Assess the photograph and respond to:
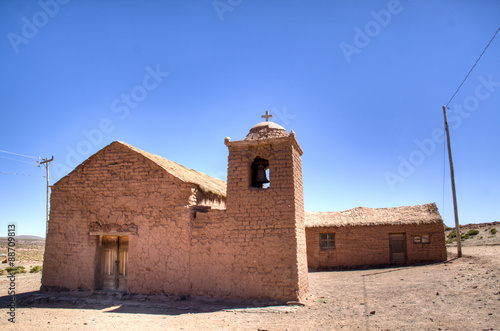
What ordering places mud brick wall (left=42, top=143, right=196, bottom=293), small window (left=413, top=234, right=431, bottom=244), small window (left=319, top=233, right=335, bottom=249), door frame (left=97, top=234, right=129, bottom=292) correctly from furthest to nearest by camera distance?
small window (left=319, top=233, right=335, bottom=249) < small window (left=413, top=234, right=431, bottom=244) < door frame (left=97, top=234, right=129, bottom=292) < mud brick wall (left=42, top=143, right=196, bottom=293)

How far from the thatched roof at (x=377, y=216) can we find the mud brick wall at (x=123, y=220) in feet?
35.5

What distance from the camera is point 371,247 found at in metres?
17.5

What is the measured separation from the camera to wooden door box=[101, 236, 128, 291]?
10078mm

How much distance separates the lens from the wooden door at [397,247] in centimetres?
1756

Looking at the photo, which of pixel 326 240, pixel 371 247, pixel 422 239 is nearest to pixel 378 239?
pixel 371 247

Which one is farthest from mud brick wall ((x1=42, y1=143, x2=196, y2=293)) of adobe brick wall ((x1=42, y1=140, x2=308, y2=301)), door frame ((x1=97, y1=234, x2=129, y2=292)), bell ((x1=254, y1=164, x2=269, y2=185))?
bell ((x1=254, y1=164, x2=269, y2=185))

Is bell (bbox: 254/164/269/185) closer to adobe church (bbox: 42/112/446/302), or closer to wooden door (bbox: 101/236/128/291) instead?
adobe church (bbox: 42/112/446/302)

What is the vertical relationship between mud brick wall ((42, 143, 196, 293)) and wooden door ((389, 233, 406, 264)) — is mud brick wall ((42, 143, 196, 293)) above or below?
above

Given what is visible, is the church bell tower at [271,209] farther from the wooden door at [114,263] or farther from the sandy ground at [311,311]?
the wooden door at [114,263]

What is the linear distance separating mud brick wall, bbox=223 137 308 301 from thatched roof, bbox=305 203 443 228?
9524 millimetres

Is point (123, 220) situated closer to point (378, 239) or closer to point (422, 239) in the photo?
point (378, 239)

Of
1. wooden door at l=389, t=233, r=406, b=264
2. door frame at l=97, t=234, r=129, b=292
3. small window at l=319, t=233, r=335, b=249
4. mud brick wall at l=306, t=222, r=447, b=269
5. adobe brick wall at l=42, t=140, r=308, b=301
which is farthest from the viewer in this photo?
small window at l=319, t=233, r=335, b=249

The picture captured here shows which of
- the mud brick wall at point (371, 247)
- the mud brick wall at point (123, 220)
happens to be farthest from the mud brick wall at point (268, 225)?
→ the mud brick wall at point (371, 247)

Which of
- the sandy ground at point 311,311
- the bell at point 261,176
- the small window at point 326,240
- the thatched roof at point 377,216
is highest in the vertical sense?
the bell at point 261,176
